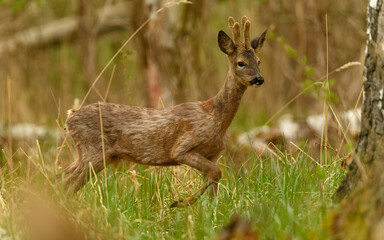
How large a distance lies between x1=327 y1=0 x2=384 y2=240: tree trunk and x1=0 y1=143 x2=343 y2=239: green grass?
131 millimetres

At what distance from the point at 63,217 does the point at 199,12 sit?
19.1 feet

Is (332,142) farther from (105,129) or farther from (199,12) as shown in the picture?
(105,129)

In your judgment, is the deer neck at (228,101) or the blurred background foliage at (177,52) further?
the blurred background foliage at (177,52)

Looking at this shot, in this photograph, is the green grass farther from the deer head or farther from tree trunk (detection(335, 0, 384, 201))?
the deer head

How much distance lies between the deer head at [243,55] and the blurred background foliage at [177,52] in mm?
3418

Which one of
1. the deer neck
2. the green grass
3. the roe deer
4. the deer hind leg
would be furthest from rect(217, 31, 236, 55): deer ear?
the deer hind leg

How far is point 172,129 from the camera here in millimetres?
4523

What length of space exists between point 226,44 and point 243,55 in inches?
5.2

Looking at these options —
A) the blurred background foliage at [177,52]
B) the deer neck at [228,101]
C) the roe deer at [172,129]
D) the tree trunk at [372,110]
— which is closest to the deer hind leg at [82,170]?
the roe deer at [172,129]

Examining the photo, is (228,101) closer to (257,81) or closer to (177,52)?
(257,81)

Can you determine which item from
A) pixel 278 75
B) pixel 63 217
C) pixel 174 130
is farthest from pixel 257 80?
pixel 278 75

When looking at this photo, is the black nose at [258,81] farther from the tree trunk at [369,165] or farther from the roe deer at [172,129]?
the tree trunk at [369,165]

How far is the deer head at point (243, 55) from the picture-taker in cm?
431

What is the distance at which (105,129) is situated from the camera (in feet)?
15.1
